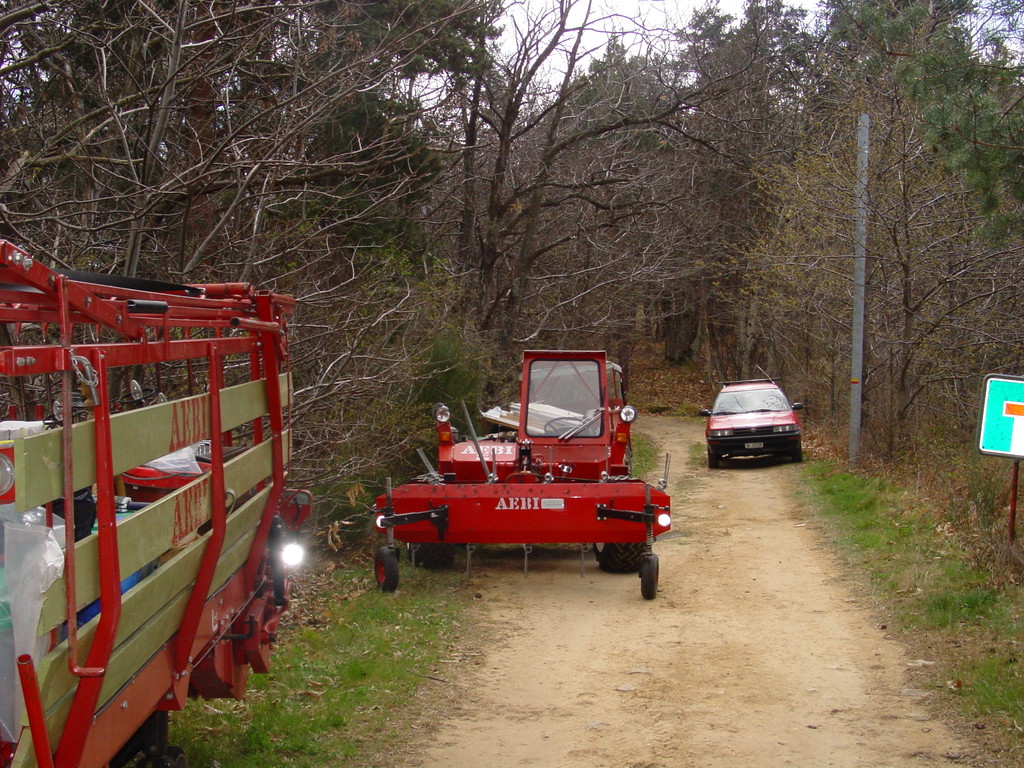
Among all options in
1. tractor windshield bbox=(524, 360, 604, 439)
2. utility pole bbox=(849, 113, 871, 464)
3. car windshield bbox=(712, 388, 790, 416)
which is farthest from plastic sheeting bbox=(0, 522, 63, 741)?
car windshield bbox=(712, 388, 790, 416)

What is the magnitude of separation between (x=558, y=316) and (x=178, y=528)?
58.9ft

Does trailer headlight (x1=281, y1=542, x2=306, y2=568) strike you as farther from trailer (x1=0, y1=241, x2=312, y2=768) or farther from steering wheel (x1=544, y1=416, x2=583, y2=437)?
steering wheel (x1=544, y1=416, x2=583, y2=437)

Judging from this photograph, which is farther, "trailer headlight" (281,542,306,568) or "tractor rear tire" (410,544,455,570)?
"tractor rear tire" (410,544,455,570)

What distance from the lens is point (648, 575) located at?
9812 mm

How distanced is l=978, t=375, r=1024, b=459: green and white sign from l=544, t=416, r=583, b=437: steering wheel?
5.04 metres

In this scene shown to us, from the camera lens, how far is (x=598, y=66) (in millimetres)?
19297

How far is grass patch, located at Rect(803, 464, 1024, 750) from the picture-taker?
670 cm

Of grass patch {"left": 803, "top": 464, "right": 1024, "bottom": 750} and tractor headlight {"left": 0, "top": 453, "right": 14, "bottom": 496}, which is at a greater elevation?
tractor headlight {"left": 0, "top": 453, "right": 14, "bottom": 496}

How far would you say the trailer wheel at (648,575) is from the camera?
981cm

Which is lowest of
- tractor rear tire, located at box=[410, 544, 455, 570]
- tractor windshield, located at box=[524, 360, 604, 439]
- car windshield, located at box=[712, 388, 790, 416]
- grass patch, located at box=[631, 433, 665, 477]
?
grass patch, located at box=[631, 433, 665, 477]

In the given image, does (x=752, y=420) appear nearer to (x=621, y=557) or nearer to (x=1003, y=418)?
(x=621, y=557)

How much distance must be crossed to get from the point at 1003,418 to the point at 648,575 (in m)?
3.43

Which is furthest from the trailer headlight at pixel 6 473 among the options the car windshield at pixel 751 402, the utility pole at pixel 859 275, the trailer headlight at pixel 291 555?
the car windshield at pixel 751 402

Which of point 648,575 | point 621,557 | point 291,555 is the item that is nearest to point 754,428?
point 621,557
